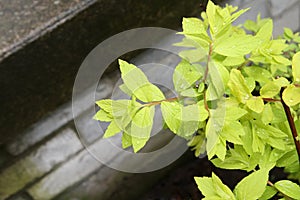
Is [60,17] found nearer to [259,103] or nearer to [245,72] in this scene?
[245,72]

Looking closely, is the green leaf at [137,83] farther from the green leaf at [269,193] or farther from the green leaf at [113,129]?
the green leaf at [269,193]

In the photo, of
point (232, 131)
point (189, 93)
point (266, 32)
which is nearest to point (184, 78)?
point (189, 93)

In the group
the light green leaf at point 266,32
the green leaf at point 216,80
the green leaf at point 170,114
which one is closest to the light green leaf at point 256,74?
the light green leaf at point 266,32

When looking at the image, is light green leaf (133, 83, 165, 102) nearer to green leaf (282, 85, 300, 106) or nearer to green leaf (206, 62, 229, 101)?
green leaf (206, 62, 229, 101)

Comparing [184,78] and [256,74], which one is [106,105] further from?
[256,74]

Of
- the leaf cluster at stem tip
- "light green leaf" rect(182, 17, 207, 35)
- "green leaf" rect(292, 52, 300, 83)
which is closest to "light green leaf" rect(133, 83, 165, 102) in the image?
the leaf cluster at stem tip

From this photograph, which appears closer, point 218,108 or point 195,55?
point 218,108

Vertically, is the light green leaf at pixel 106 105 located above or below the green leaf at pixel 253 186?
above
